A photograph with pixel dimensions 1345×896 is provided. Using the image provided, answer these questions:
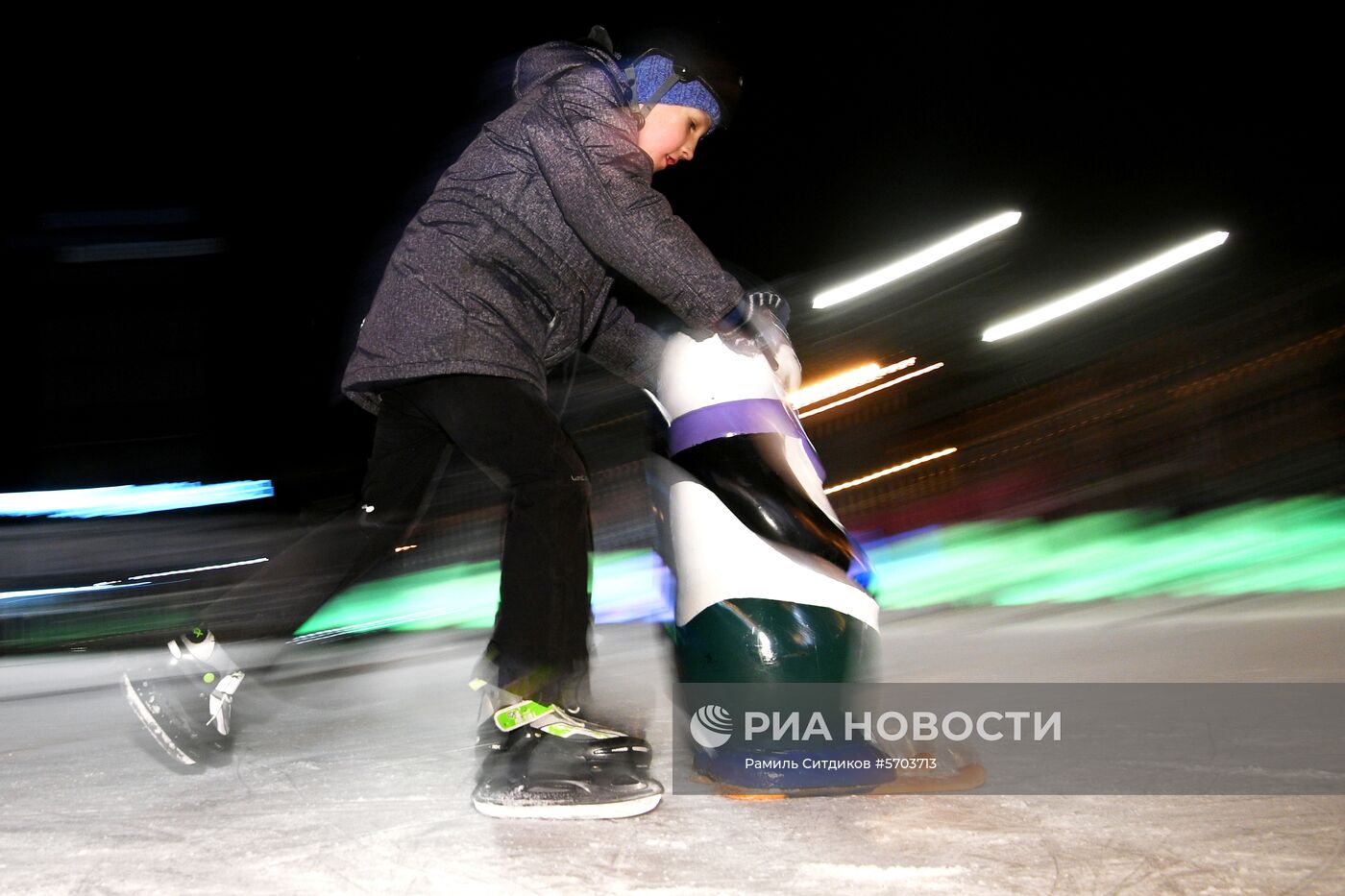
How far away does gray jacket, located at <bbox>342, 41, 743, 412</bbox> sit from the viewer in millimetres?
1284

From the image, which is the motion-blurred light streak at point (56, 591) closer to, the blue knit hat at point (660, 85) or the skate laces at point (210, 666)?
the skate laces at point (210, 666)

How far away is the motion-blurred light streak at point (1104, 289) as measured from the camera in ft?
24.9

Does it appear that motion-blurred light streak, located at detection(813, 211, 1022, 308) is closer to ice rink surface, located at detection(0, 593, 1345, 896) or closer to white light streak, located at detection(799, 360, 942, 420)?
A: white light streak, located at detection(799, 360, 942, 420)

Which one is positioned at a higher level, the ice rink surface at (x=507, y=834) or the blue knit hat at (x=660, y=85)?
the blue knit hat at (x=660, y=85)

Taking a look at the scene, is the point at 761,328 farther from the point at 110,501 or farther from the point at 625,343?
the point at 110,501

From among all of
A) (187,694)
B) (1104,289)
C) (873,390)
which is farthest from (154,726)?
(1104,289)

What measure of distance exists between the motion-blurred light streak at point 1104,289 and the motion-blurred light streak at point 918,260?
79 centimetres

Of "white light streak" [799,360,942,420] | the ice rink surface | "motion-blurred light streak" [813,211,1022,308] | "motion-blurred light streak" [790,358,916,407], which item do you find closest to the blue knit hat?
the ice rink surface

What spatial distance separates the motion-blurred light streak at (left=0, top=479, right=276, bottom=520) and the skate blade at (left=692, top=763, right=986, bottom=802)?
20.0ft

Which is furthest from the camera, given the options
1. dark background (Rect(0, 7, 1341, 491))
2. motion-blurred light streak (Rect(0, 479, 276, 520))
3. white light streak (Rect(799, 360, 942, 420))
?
motion-blurred light streak (Rect(0, 479, 276, 520))

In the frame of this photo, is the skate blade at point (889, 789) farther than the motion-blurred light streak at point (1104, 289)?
No

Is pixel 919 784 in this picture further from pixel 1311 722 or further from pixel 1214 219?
pixel 1214 219

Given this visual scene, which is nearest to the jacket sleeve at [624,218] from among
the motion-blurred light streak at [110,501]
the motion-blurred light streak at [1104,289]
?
the motion-blurred light streak at [110,501]

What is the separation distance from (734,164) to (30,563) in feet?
15.9
